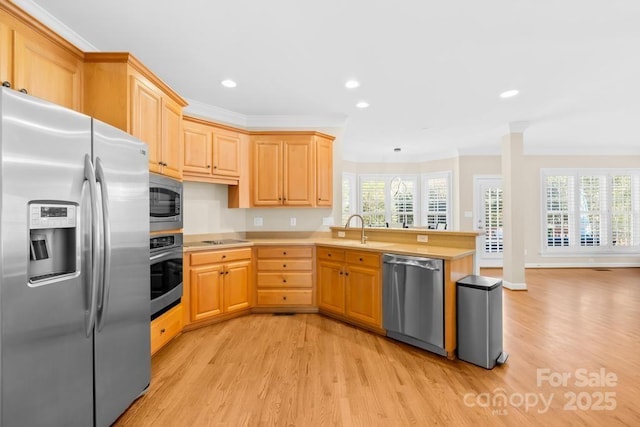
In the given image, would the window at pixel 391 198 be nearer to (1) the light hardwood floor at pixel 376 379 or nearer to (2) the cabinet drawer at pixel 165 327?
(1) the light hardwood floor at pixel 376 379

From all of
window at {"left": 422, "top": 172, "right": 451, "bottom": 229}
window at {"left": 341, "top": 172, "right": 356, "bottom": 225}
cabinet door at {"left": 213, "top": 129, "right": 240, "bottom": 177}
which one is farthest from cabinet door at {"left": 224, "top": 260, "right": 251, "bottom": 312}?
window at {"left": 422, "top": 172, "right": 451, "bottom": 229}

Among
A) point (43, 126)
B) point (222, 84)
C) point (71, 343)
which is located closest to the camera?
point (43, 126)

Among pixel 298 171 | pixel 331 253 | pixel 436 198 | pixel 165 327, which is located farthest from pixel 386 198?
pixel 165 327

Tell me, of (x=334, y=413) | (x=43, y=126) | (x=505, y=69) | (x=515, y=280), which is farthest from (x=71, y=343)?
(x=515, y=280)

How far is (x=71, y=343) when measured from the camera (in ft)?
4.72

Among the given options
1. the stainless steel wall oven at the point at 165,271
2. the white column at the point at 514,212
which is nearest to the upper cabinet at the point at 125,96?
the stainless steel wall oven at the point at 165,271

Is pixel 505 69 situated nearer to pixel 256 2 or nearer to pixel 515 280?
pixel 256 2

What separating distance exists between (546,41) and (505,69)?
0.51 meters

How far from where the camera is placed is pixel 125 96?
2.18 meters

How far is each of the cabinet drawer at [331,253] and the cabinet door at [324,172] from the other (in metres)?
0.73

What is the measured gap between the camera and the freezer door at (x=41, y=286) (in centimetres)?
118

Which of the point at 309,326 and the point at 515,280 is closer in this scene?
the point at 309,326

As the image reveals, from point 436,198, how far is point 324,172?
13.6ft

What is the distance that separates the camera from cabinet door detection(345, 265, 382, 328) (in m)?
3.06
